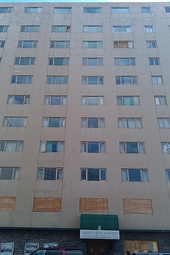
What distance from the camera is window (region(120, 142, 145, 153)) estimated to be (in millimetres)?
22516

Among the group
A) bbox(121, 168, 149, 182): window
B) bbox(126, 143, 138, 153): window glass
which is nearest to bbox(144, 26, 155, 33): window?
bbox(126, 143, 138, 153): window glass

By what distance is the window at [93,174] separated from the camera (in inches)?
834

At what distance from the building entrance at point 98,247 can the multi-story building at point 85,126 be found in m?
0.09

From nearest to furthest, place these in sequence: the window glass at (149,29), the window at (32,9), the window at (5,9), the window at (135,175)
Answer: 1. the window at (135,175)
2. the window glass at (149,29)
3. the window at (32,9)
4. the window at (5,9)

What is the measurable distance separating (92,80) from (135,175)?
12.8 metres

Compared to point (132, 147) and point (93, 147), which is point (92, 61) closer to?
point (93, 147)

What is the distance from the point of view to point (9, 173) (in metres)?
21.4

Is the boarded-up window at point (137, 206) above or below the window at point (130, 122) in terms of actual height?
below

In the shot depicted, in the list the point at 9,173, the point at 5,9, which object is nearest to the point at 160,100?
the point at 9,173

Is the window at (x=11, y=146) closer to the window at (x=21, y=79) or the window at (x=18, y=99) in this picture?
the window at (x=18, y=99)

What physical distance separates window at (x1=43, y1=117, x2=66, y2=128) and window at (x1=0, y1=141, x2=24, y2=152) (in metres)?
3.42

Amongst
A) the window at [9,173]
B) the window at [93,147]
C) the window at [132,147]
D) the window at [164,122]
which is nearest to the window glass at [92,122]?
the window at [93,147]

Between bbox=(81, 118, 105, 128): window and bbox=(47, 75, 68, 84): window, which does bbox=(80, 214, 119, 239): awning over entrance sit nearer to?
bbox=(81, 118, 105, 128): window

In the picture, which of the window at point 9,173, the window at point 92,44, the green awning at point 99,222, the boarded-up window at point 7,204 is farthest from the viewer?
the window at point 92,44
